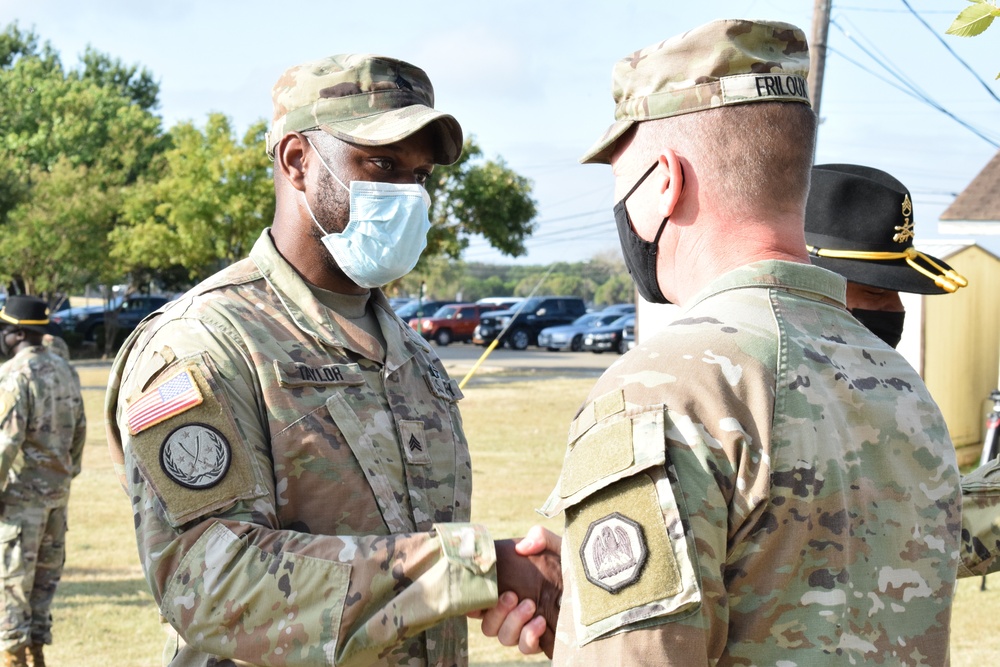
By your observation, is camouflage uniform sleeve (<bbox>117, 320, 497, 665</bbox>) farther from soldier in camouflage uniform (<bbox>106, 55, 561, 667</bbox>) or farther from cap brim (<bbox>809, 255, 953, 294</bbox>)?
cap brim (<bbox>809, 255, 953, 294</bbox>)

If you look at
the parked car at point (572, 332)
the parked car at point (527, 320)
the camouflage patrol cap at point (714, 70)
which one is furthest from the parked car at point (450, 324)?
the camouflage patrol cap at point (714, 70)

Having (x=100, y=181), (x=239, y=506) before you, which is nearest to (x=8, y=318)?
(x=239, y=506)

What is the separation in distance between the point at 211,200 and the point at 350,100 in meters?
22.6

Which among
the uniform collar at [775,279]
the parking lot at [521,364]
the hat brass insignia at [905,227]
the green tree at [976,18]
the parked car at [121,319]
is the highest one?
the green tree at [976,18]

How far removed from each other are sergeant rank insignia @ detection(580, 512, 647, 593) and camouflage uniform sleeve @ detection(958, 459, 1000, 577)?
4.51 feet

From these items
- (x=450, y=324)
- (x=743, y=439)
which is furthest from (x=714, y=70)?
(x=450, y=324)

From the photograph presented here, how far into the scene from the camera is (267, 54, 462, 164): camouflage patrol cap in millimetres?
2574

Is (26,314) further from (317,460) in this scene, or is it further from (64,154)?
(64,154)

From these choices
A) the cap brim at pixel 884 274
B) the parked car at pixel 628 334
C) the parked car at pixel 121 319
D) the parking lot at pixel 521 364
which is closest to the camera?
the cap brim at pixel 884 274

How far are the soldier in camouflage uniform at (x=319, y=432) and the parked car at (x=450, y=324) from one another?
→ 31.9 m

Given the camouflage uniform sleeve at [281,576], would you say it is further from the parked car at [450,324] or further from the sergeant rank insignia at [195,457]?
the parked car at [450,324]

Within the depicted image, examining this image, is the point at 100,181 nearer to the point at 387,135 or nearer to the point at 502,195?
the point at 502,195

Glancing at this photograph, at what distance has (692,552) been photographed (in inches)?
53.8

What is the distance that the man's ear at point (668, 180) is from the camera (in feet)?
5.39
